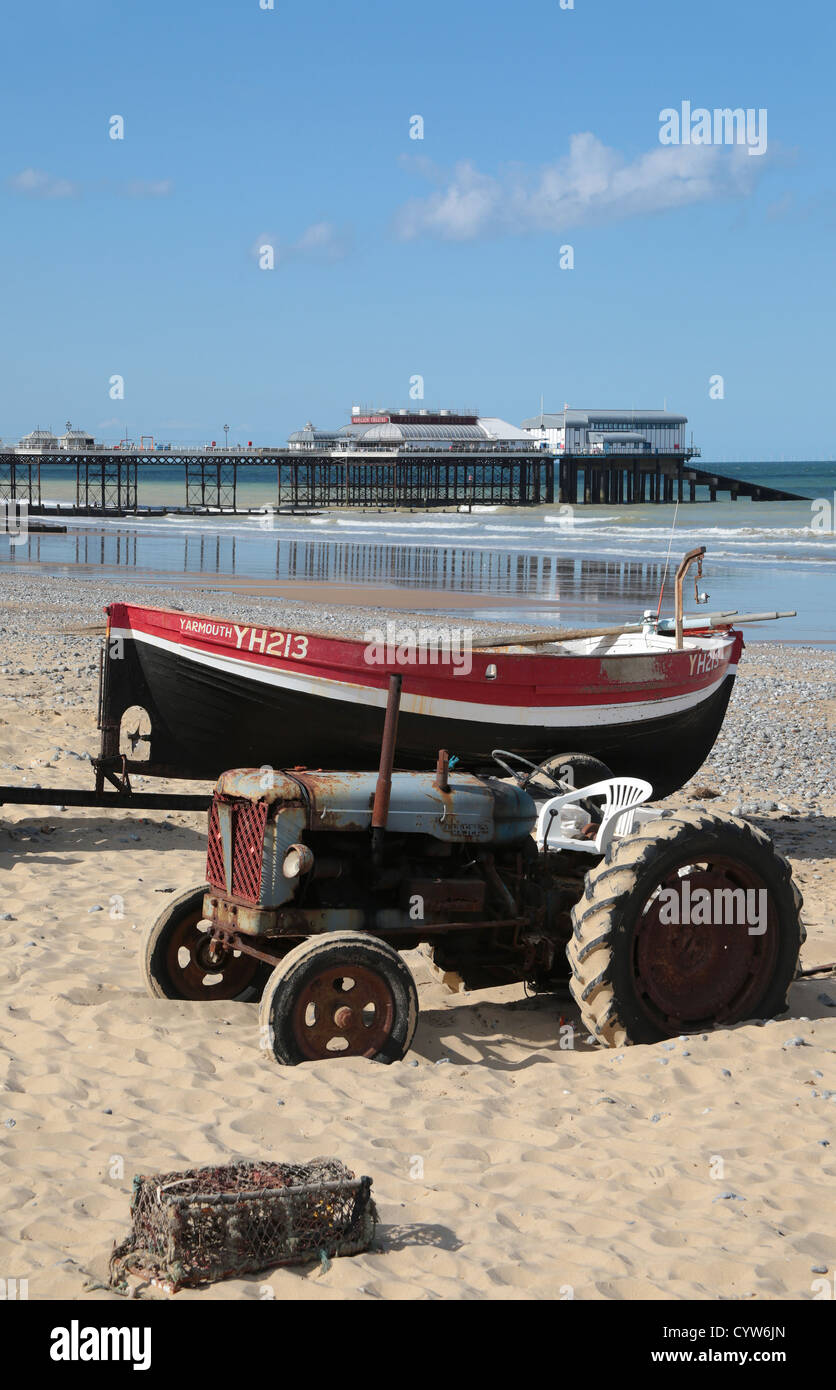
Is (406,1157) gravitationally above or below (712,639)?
below

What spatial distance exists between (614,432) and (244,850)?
123 meters

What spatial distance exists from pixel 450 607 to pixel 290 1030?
83.7 ft

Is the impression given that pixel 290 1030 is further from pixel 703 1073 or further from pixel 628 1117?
pixel 703 1073

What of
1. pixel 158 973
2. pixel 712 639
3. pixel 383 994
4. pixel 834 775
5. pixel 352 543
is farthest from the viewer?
pixel 352 543

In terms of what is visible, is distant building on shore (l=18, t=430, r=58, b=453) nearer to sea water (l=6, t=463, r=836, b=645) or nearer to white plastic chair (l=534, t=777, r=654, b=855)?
sea water (l=6, t=463, r=836, b=645)

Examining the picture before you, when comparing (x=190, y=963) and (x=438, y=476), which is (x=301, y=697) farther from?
(x=438, y=476)

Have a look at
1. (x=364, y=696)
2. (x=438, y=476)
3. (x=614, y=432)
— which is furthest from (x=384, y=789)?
(x=614, y=432)

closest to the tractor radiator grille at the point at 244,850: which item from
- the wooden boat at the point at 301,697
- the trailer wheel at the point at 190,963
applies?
the trailer wheel at the point at 190,963

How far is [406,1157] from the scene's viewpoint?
5.37 metres

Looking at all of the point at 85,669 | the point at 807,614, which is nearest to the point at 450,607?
the point at 807,614

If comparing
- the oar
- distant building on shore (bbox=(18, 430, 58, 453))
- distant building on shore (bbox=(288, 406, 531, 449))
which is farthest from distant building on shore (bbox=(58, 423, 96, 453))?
the oar

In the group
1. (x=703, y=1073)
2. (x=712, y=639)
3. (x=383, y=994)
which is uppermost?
(x=712, y=639)
